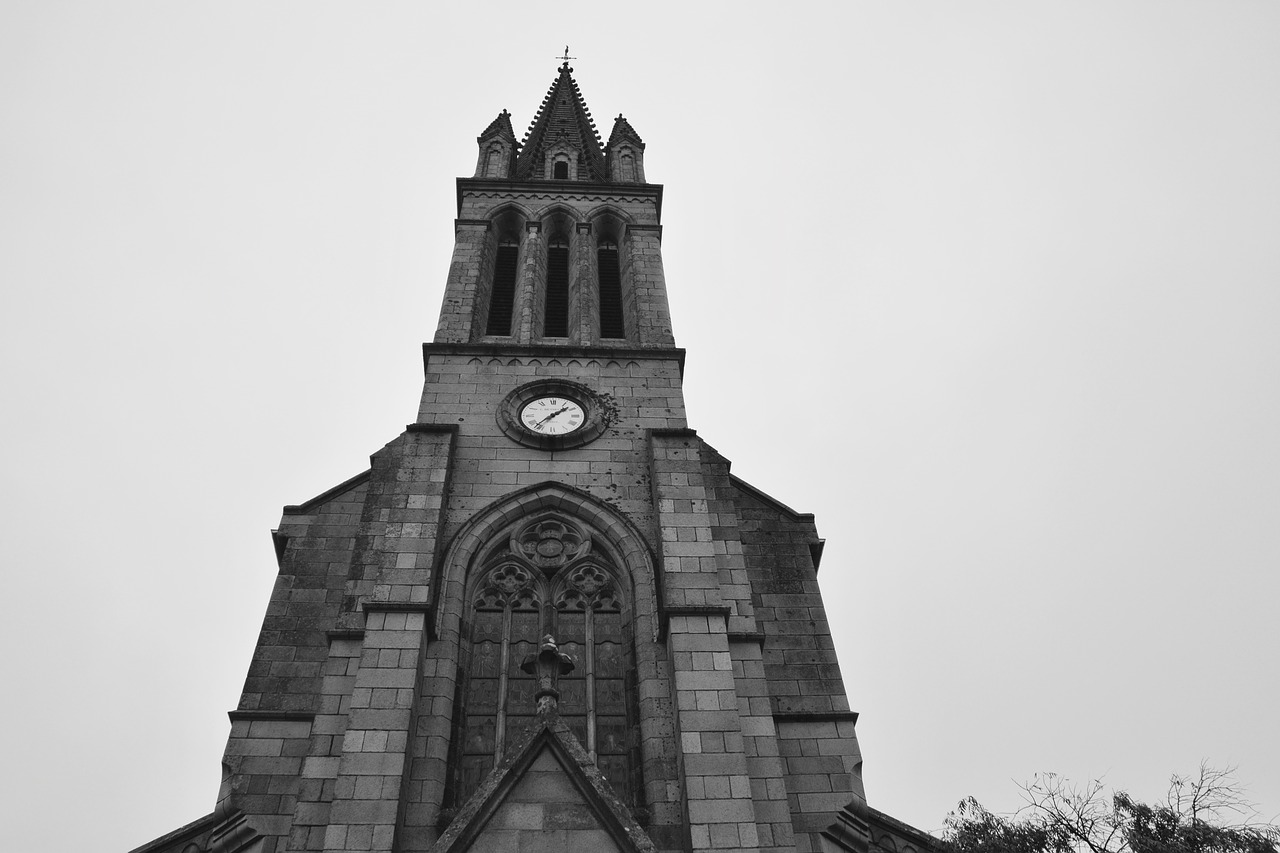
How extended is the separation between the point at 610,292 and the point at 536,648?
10265 mm

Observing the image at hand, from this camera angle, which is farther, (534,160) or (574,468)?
(534,160)

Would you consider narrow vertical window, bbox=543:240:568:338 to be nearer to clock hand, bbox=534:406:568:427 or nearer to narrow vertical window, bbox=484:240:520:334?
narrow vertical window, bbox=484:240:520:334

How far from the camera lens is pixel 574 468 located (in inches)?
653

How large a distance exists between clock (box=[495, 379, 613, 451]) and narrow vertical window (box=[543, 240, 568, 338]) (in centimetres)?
287

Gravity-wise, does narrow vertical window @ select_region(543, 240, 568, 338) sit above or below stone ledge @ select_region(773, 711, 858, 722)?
above

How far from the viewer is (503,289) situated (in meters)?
22.5

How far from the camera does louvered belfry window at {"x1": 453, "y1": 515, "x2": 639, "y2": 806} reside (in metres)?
13.2

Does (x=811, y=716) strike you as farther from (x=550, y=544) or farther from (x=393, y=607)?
(x=393, y=607)

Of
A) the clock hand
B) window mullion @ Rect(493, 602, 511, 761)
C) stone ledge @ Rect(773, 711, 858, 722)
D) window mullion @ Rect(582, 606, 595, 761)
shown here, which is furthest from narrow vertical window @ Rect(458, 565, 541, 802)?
stone ledge @ Rect(773, 711, 858, 722)

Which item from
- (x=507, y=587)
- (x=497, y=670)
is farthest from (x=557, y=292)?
(x=497, y=670)

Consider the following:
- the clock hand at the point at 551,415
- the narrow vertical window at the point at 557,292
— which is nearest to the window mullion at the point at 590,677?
the clock hand at the point at 551,415

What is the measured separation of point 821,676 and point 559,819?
5203mm

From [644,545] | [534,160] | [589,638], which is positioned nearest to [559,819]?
[589,638]

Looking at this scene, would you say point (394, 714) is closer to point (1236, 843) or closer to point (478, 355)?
point (478, 355)
